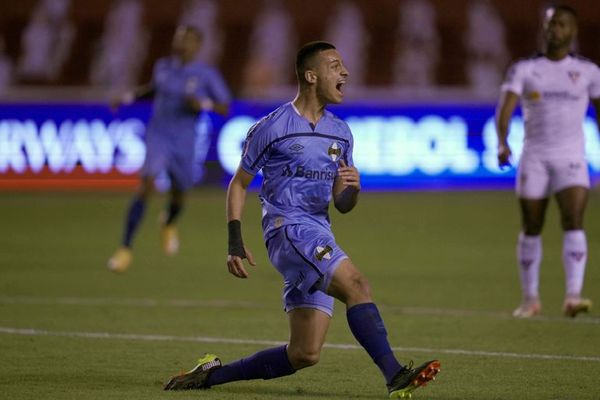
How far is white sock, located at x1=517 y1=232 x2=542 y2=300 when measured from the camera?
10281mm

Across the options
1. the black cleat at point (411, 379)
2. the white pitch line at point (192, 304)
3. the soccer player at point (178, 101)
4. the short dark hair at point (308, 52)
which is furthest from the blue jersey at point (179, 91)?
the black cleat at point (411, 379)

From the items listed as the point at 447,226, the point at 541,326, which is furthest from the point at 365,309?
the point at 447,226

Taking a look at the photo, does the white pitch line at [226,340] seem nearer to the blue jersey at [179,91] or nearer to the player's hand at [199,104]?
the player's hand at [199,104]

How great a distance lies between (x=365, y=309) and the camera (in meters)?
6.53

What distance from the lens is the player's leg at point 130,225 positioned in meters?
13.2

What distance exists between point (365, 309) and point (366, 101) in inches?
590

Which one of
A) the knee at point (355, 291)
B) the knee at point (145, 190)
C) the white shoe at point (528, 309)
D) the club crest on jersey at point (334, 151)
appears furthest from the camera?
the knee at point (145, 190)

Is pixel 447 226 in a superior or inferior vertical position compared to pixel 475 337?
inferior

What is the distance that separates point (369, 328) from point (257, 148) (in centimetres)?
114

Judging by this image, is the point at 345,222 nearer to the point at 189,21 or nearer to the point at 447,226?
the point at 447,226

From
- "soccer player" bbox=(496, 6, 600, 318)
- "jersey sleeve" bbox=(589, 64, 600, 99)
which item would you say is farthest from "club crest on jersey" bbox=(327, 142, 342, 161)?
"jersey sleeve" bbox=(589, 64, 600, 99)

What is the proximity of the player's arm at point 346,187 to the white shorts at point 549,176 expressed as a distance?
141 inches

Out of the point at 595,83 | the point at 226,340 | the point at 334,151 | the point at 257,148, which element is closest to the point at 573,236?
the point at 595,83

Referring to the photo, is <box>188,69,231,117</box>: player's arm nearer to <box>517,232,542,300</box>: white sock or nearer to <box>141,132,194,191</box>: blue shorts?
<box>141,132,194,191</box>: blue shorts
